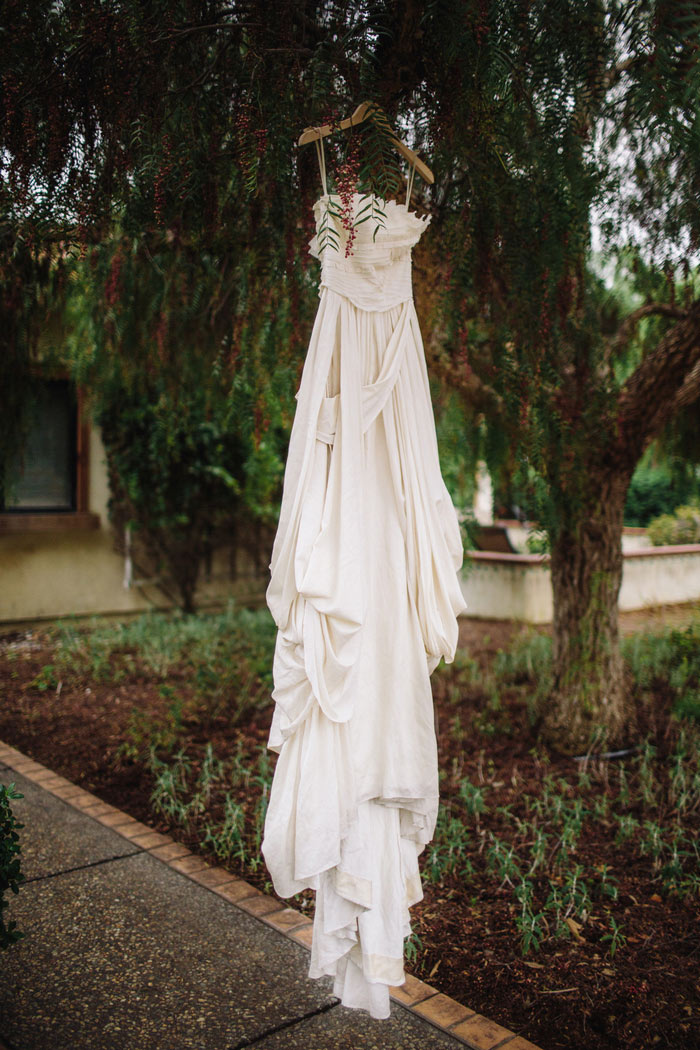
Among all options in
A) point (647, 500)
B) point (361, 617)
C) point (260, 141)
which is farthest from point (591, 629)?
point (647, 500)

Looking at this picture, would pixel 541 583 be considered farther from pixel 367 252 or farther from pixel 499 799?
pixel 367 252

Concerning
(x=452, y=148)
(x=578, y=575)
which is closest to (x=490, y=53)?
(x=452, y=148)

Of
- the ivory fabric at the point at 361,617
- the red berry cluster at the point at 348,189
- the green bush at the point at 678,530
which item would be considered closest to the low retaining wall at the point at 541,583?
the green bush at the point at 678,530

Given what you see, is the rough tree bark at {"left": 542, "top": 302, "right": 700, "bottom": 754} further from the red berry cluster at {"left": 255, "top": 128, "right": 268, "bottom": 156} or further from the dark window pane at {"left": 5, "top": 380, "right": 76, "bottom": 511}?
the dark window pane at {"left": 5, "top": 380, "right": 76, "bottom": 511}

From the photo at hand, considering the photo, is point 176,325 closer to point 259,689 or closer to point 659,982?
point 259,689

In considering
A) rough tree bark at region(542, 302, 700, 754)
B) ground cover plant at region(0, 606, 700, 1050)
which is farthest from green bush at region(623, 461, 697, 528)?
rough tree bark at region(542, 302, 700, 754)

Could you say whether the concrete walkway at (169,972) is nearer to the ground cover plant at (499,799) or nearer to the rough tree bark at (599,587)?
the ground cover plant at (499,799)

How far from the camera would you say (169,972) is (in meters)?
2.75

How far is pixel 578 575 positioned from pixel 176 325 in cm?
292

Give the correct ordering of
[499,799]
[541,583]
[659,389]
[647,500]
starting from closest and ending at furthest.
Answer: [499,799]
[659,389]
[541,583]
[647,500]

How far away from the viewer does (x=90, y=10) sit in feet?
8.16

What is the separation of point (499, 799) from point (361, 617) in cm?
251

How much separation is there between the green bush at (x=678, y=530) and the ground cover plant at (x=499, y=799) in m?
5.07

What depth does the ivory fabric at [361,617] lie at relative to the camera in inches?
89.4
